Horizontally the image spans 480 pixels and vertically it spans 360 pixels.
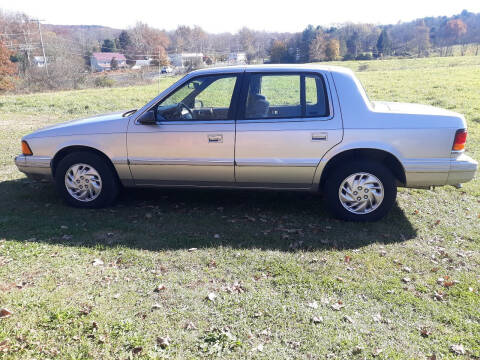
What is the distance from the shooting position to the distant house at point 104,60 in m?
50.0

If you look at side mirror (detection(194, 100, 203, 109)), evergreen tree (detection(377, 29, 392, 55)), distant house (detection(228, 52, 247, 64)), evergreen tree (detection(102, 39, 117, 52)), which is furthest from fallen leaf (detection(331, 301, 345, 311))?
evergreen tree (detection(102, 39, 117, 52))

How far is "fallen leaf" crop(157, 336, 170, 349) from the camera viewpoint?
295cm

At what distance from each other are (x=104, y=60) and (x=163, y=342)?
54070 mm

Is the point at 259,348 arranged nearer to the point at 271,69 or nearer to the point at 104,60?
the point at 271,69

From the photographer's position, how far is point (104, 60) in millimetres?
51531

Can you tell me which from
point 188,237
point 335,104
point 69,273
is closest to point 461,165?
point 335,104

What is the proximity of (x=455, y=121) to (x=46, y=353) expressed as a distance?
4.75 m

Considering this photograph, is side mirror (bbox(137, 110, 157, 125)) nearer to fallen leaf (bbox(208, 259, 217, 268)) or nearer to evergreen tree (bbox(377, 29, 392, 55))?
fallen leaf (bbox(208, 259, 217, 268))

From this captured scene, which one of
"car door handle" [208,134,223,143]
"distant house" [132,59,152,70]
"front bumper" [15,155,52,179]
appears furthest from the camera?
"distant house" [132,59,152,70]

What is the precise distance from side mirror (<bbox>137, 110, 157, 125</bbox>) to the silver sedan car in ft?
0.05

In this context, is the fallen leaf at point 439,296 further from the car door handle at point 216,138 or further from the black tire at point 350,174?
the car door handle at point 216,138

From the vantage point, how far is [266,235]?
4.77 metres

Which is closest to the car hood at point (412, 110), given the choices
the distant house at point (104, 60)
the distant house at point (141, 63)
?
the distant house at point (141, 63)

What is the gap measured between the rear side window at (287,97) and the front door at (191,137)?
0.91ft
